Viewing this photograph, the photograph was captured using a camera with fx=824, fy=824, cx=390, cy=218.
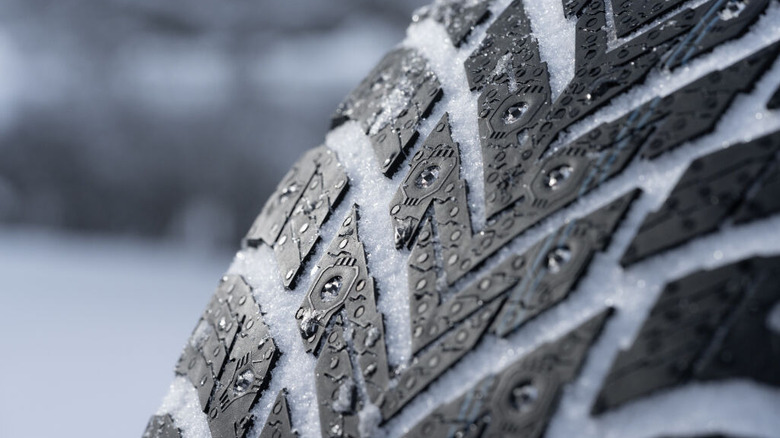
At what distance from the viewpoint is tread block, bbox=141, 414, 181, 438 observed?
32 centimetres

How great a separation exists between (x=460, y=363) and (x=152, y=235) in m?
0.84

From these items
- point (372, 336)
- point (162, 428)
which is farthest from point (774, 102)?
point (162, 428)

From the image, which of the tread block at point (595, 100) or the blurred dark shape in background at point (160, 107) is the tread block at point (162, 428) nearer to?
the tread block at point (595, 100)

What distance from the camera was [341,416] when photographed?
0.26m

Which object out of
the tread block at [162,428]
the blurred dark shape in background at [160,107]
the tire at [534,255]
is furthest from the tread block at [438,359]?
the blurred dark shape in background at [160,107]

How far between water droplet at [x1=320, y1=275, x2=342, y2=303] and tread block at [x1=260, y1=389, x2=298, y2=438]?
0.12 ft

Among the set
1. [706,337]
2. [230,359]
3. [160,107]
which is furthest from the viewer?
[160,107]

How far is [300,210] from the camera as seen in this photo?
0.35 metres

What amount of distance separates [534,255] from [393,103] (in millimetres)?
134

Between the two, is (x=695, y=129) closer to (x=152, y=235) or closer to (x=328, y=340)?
(x=328, y=340)

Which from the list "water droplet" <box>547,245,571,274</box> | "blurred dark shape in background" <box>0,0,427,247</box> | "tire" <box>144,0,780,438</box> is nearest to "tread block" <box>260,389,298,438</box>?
"tire" <box>144,0,780,438</box>

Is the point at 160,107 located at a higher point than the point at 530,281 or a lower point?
higher

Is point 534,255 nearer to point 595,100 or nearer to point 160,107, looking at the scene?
point 595,100

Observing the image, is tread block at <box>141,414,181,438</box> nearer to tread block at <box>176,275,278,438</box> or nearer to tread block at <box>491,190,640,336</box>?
tread block at <box>176,275,278,438</box>
